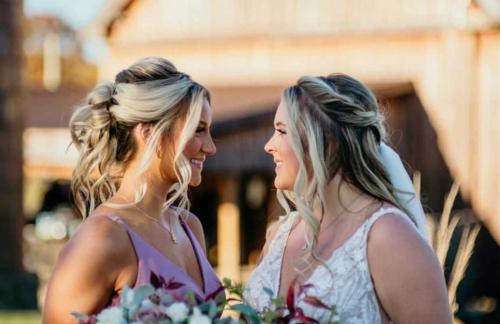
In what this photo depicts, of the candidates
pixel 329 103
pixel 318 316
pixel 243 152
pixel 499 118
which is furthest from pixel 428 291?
pixel 499 118

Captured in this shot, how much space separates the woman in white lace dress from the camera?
12.6 feet

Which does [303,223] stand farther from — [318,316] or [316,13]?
[316,13]

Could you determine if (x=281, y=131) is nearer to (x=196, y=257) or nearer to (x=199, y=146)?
(x=199, y=146)

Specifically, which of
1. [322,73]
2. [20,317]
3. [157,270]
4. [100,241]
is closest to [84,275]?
[100,241]

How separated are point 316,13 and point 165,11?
3.16 meters

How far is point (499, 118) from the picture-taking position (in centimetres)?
1995

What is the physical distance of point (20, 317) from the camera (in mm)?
13203

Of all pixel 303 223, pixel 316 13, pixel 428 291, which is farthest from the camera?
pixel 316 13

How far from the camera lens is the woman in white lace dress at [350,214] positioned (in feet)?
12.6

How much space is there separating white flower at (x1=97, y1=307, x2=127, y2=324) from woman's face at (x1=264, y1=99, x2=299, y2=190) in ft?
3.13

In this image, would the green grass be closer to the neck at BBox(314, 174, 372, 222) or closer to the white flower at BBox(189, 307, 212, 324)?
the neck at BBox(314, 174, 372, 222)

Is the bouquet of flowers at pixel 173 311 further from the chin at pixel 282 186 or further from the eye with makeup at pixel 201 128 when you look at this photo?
the eye with makeup at pixel 201 128

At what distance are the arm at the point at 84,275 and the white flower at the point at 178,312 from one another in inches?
27.7

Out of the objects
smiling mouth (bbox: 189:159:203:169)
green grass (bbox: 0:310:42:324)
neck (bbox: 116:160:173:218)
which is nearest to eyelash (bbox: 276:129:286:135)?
smiling mouth (bbox: 189:159:203:169)
